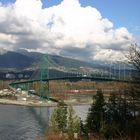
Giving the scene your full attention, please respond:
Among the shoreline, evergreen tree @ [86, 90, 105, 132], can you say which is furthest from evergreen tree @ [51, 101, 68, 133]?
the shoreline

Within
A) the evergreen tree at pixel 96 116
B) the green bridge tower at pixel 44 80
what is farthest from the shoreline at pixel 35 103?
the evergreen tree at pixel 96 116

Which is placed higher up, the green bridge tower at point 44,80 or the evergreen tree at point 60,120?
the green bridge tower at point 44,80

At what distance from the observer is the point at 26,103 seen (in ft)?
233

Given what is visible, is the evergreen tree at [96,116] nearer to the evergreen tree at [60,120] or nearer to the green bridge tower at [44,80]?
the evergreen tree at [60,120]

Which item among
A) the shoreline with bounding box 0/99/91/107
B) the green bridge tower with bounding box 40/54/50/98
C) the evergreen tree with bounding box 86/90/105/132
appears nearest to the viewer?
the evergreen tree with bounding box 86/90/105/132

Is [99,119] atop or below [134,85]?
below

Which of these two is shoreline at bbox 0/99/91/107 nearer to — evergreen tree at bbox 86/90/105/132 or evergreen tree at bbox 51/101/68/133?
evergreen tree at bbox 51/101/68/133

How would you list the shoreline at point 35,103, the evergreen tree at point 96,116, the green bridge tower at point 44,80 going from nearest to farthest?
1. the evergreen tree at point 96,116
2. the shoreline at point 35,103
3. the green bridge tower at point 44,80

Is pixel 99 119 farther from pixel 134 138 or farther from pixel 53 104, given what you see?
pixel 53 104

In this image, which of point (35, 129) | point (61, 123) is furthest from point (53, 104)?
point (61, 123)

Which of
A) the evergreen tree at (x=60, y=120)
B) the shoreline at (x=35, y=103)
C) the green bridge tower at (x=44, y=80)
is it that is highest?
the green bridge tower at (x=44, y=80)

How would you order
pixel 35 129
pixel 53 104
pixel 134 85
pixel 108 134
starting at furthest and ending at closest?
pixel 53 104
pixel 35 129
pixel 108 134
pixel 134 85

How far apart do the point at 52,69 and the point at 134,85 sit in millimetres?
93995

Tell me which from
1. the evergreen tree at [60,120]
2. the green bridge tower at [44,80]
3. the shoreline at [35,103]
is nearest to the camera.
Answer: the evergreen tree at [60,120]
